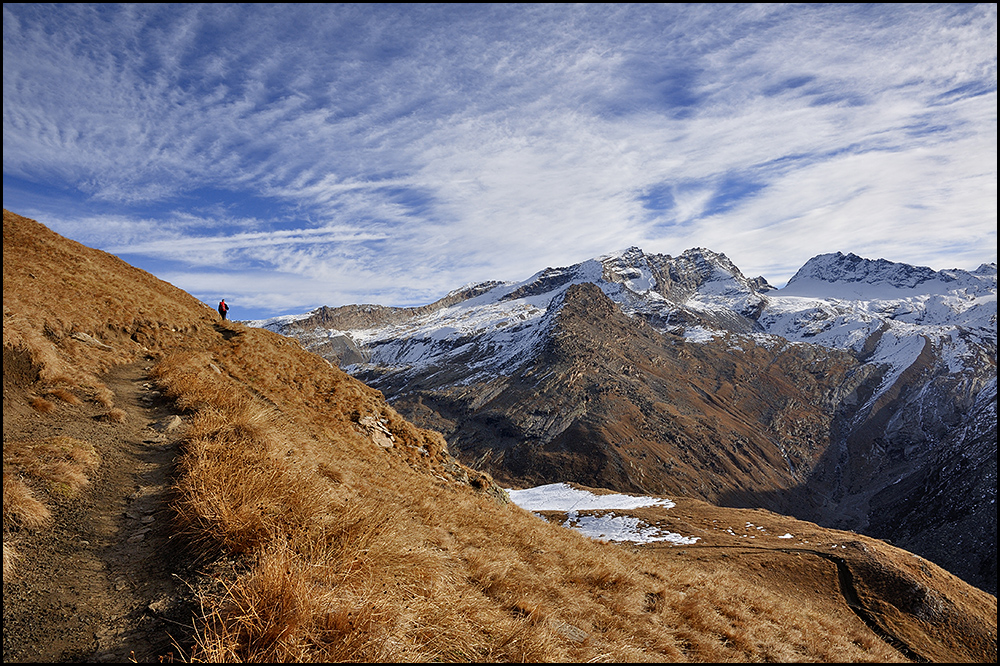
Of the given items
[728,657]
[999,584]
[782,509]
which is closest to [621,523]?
[728,657]

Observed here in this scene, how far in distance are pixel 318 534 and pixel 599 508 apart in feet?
209

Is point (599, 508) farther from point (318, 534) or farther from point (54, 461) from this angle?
point (54, 461)

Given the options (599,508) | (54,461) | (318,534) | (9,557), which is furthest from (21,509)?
(599,508)

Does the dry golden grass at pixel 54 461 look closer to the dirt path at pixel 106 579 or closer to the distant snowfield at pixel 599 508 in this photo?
the dirt path at pixel 106 579

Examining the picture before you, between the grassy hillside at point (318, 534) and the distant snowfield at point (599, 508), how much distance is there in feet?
94.4

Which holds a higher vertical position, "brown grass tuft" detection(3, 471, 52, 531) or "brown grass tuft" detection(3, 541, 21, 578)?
"brown grass tuft" detection(3, 471, 52, 531)

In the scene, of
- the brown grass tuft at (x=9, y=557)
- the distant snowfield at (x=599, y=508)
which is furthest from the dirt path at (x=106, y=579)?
the distant snowfield at (x=599, y=508)

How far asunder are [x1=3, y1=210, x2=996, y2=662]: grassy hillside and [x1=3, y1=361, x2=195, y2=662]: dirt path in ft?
0.40

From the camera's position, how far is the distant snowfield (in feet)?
153

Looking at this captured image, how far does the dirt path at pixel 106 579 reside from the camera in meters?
3.47

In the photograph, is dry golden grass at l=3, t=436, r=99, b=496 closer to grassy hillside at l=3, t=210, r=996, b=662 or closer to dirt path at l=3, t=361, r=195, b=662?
grassy hillside at l=3, t=210, r=996, b=662

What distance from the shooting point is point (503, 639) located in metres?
4.68

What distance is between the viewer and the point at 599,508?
62.0 metres

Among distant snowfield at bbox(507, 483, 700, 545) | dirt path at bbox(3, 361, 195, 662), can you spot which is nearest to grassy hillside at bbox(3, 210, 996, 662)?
dirt path at bbox(3, 361, 195, 662)
